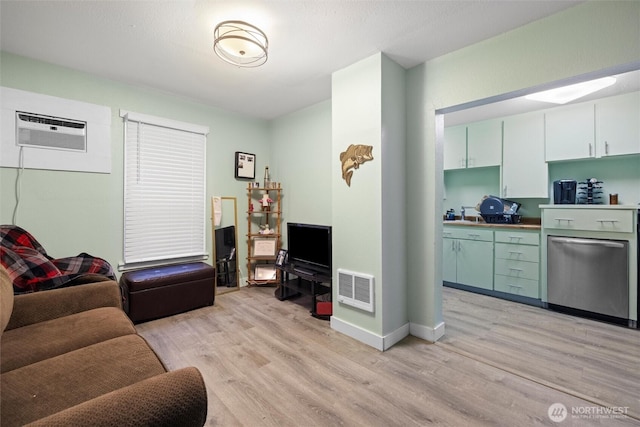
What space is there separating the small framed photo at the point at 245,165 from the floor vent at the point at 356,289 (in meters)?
2.18

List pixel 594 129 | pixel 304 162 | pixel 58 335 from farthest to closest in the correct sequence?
pixel 304 162 → pixel 594 129 → pixel 58 335

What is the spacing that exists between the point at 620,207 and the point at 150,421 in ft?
13.2

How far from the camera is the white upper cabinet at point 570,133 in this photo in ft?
10.4

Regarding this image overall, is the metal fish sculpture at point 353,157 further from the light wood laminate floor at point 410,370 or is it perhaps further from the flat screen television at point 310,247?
the light wood laminate floor at point 410,370

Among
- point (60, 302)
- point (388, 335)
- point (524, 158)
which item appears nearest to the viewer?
point (60, 302)

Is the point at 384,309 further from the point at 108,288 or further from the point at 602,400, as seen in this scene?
the point at 108,288

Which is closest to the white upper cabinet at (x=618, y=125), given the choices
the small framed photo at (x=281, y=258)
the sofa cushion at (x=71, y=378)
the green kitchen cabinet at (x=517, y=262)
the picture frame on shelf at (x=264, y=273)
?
the green kitchen cabinet at (x=517, y=262)

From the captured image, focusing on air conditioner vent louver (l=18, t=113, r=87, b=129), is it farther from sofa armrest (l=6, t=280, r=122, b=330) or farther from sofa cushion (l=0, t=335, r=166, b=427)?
sofa cushion (l=0, t=335, r=166, b=427)

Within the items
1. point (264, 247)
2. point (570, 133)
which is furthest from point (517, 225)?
point (264, 247)

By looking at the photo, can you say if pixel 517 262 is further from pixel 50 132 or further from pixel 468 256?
pixel 50 132

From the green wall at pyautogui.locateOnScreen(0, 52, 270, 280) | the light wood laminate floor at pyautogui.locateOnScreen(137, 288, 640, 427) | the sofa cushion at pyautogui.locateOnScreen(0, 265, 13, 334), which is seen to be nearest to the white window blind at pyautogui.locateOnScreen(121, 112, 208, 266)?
the green wall at pyautogui.locateOnScreen(0, 52, 270, 280)

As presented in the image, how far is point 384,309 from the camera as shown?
92.3 inches

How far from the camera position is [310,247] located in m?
3.28

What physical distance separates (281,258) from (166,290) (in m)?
1.41
